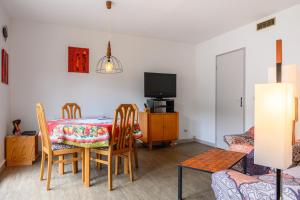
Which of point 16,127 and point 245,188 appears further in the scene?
point 16,127

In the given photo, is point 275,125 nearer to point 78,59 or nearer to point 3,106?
point 3,106

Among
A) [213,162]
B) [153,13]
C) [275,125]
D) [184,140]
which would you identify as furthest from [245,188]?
[184,140]

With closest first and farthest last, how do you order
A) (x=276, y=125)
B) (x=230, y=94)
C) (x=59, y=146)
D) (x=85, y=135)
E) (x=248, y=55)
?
(x=276, y=125)
(x=85, y=135)
(x=59, y=146)
(x=248, y=55)
(x=230, y=94)

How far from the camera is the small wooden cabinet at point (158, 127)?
4527 mm

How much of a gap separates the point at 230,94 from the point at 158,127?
5.56 feet

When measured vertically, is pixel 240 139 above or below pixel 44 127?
below

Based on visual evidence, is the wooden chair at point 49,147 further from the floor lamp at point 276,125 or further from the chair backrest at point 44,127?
the floor lamp at point 276,125

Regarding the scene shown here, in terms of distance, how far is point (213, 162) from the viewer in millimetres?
2184

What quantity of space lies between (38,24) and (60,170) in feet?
9.04

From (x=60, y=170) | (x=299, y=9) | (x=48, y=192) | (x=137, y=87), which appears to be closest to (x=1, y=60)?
(x=60, y=170)

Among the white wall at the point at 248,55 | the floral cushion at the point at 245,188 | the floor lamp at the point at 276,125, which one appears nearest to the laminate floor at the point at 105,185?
the floral cushion at the point at 245,188

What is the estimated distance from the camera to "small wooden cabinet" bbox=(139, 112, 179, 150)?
4.53 metres

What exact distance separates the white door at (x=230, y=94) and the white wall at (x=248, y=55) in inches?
5.4

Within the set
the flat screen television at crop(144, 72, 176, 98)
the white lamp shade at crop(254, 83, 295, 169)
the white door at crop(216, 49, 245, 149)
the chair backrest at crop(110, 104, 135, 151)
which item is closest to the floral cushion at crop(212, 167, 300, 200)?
the white lamp shade at crop(254, 83, 295, 169)
